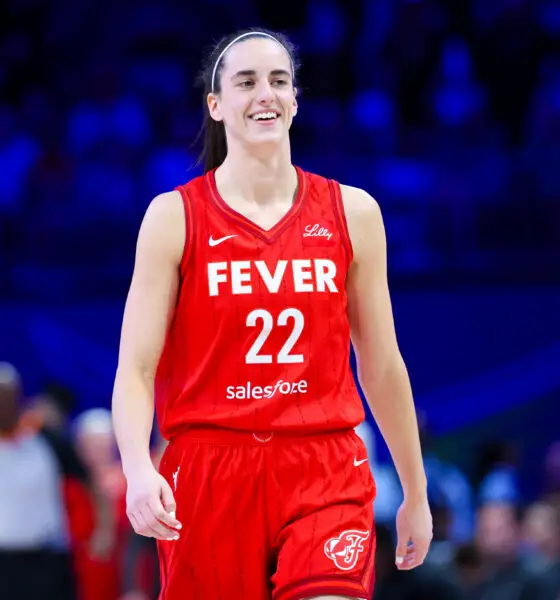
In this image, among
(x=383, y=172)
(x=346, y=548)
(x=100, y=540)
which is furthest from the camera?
(x=383, y=172)

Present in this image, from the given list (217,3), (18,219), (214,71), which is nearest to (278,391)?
(214,71)

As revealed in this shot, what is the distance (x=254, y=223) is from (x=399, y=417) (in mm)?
706

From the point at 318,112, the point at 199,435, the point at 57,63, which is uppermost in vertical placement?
the point at 57,63

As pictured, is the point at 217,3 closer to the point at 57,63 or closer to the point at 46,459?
the point at 57,63

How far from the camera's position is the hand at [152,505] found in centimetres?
339

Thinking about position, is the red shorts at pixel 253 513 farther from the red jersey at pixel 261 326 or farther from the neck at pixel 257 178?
the neck at pixel 257 178

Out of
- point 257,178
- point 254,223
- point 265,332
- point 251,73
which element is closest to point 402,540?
point 265,332

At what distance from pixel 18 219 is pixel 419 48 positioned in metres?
4.56

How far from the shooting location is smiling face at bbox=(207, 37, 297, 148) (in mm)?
3748

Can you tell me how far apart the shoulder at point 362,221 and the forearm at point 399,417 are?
37 cm

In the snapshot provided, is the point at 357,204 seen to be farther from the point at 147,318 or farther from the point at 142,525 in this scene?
the point at 142,525

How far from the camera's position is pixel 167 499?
134 inches

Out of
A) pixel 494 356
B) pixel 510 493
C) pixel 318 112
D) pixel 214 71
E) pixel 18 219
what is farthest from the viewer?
pixel 318 112

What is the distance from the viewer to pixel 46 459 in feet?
24.1
